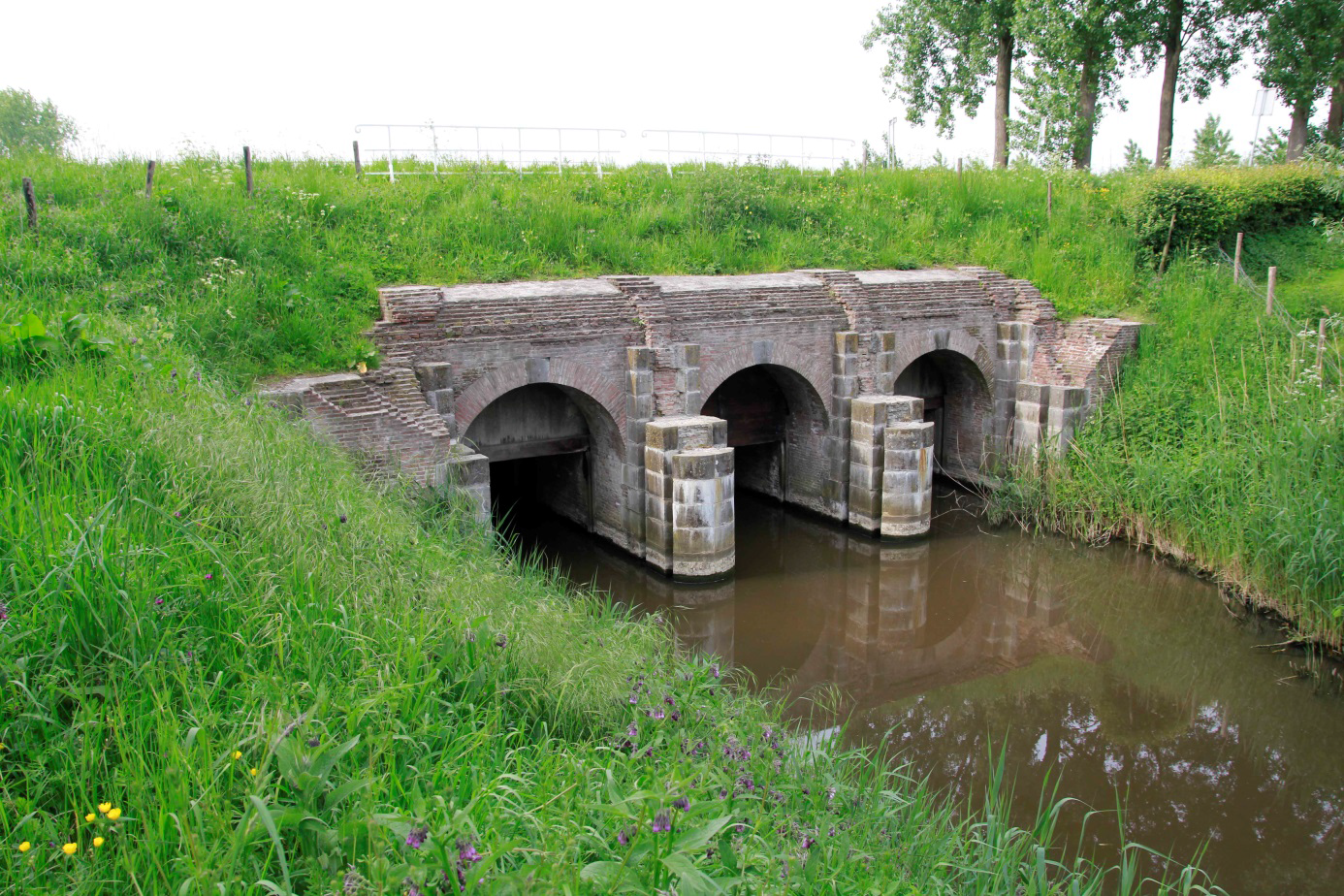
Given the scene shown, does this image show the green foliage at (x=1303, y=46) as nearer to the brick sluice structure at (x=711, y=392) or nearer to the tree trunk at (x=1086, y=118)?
the tree trunk at (x=1086, y=118)

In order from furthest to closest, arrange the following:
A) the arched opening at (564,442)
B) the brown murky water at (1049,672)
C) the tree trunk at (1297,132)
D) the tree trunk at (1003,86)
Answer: the tree trunk at (1003,86)
the tree trunk at (1297,132)
the arched opening at (564,442)
the brown murky water at (1049,672)

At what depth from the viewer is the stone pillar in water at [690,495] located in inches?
429

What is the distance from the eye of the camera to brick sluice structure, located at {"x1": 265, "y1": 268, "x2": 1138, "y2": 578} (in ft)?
34.3

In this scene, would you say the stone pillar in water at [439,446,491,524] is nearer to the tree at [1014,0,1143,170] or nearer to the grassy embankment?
the grassy embankment

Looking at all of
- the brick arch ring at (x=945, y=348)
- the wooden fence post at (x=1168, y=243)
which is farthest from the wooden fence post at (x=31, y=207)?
the wooden fence post at (x=1168, y=243)

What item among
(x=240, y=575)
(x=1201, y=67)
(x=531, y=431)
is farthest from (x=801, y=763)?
(x=1201, y=67)

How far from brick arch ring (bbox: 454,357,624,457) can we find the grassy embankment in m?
2.07

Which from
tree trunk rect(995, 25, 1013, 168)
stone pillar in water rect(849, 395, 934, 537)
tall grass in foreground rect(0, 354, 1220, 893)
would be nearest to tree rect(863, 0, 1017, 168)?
tree trunk rect(995, 25, 1013, 168)

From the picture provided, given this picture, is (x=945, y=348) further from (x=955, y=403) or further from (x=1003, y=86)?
Result: (x=1003, y=86)

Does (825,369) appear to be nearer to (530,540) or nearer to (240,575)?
(530,540)

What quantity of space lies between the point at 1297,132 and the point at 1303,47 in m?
2.68

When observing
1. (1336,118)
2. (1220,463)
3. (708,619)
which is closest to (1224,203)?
(1220,463)

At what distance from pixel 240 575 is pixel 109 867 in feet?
5.58

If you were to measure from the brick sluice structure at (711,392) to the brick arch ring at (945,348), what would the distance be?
3 cm
